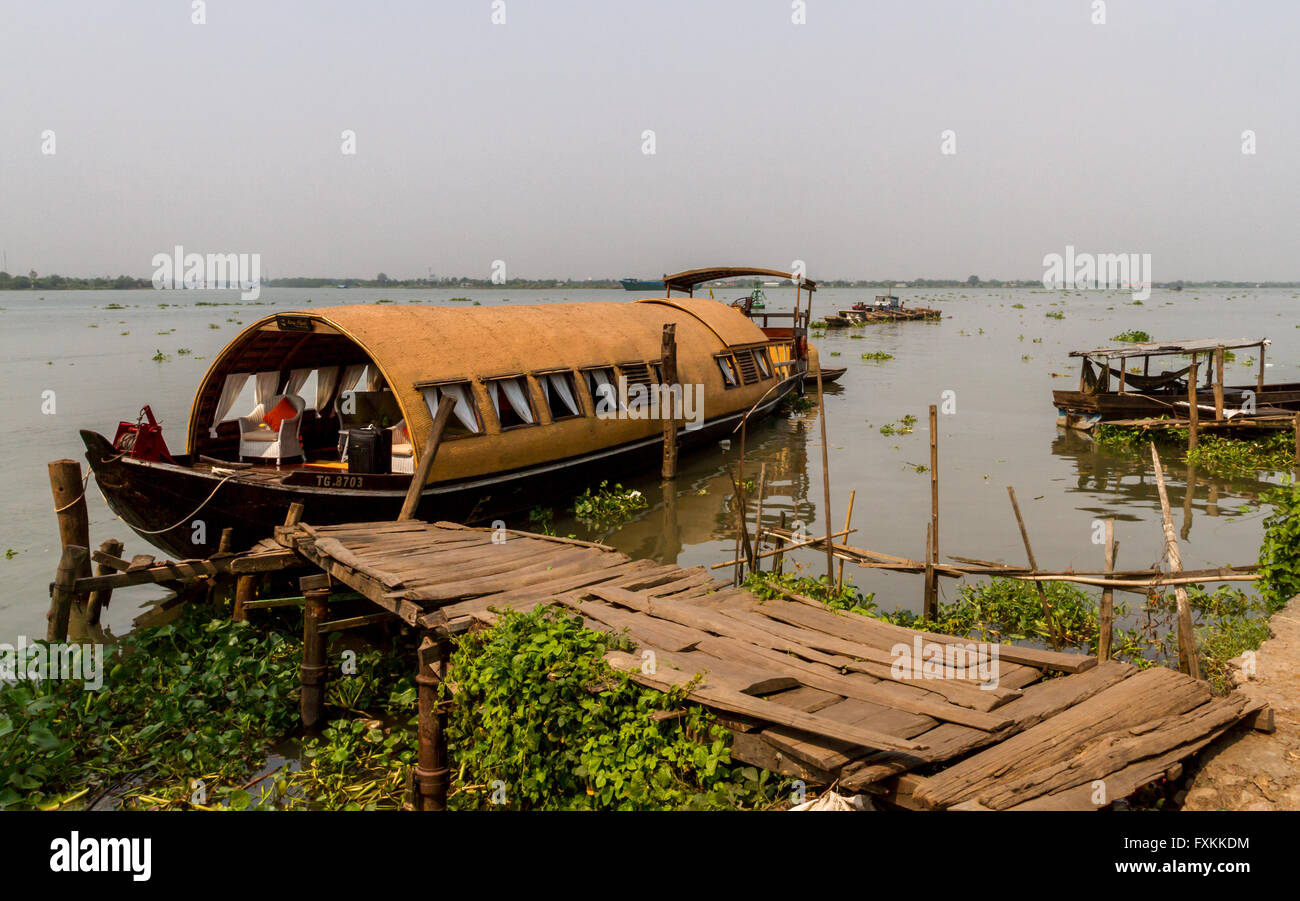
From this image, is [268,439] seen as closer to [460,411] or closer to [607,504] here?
[460,411]

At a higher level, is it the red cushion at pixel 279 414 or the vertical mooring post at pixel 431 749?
the red cushion at pixel 279 414

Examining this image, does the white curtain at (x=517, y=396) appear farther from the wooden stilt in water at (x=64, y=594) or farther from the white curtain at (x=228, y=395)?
the wooden stilt in water at (x=64, y=594)

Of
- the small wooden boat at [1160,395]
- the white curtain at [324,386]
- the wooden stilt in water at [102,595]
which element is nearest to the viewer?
the wooden stilt in water at [102,595]

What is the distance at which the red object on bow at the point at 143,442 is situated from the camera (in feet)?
34.8

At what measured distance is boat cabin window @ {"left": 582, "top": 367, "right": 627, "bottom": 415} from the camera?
14.9m

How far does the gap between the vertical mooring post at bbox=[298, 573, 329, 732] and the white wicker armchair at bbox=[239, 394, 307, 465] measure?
5510mm

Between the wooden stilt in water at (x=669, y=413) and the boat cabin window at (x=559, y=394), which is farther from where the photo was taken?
the wooden stilt in water at (x=669, y=413)

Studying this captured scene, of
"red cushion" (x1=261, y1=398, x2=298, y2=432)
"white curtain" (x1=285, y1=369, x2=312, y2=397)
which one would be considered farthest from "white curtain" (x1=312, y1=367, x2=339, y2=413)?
"red cushion" (x1=261, y1=398, x2=298, y2=432)

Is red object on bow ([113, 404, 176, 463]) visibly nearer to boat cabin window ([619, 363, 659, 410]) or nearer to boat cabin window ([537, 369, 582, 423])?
boat cabin window ([537, 369, 582, 423])

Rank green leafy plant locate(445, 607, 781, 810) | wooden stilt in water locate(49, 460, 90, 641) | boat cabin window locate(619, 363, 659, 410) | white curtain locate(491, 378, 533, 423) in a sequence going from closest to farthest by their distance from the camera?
1. green leafy plant locate(445, 607, 781, 810)
2. wooden stilt in water locate(49, 460, 90, 641)
3. white curtain locate(491, 378, 533, 423)
4. boat cabin window locate(619, 363, 659, 410)

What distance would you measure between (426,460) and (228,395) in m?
4.29

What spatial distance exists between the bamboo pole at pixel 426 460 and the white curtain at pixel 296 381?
3.81 metres

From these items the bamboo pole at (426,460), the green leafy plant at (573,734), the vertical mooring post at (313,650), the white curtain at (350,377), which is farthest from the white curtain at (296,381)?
the green leafy plant at (573,734)
